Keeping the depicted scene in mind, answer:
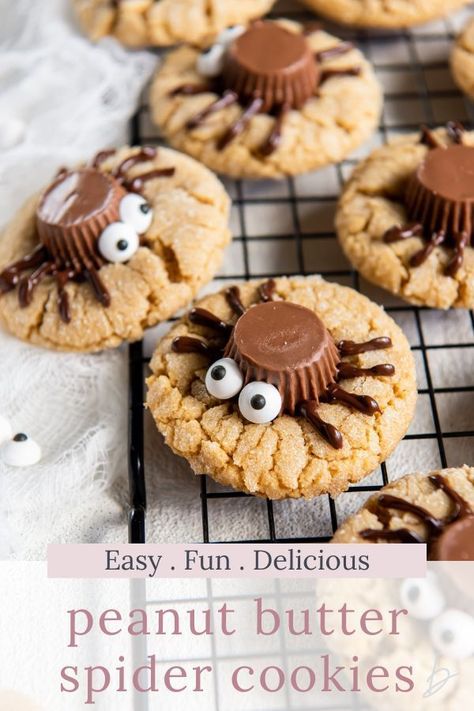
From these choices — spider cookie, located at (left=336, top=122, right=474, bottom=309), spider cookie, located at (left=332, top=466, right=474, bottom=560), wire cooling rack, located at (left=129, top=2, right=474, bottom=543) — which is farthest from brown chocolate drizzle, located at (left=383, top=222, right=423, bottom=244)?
spider cookie, located at (left=332, top=466, right=474, bottom=560)

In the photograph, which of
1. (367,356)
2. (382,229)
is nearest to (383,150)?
(382,229)

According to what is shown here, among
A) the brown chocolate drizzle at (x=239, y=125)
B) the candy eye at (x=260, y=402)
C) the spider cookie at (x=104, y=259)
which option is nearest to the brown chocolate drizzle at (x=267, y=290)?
the spider cookie at (x=104, y=259)

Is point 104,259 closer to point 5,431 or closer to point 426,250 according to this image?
point 5,431

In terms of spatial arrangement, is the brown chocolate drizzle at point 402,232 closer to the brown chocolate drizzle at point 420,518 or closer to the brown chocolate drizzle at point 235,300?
the brown chocolate drizzle at point 235,300

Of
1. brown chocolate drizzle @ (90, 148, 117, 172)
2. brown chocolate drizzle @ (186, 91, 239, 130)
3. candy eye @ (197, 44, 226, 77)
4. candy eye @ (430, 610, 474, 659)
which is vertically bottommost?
candy eye @ (430, 610, 474, 659)

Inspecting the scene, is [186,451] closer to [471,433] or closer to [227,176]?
[471,433]

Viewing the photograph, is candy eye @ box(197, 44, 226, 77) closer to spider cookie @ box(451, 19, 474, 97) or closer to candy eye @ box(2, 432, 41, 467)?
spider cookie @ box(451, 19, 474, 97)

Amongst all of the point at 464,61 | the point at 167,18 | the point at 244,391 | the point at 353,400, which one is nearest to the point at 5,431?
the point at 244,391

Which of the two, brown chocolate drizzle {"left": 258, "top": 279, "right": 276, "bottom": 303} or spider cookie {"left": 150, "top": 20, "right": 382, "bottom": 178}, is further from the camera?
spider cookie {"left": 150, "top": 20, "right": 382, "bottom": 178}
